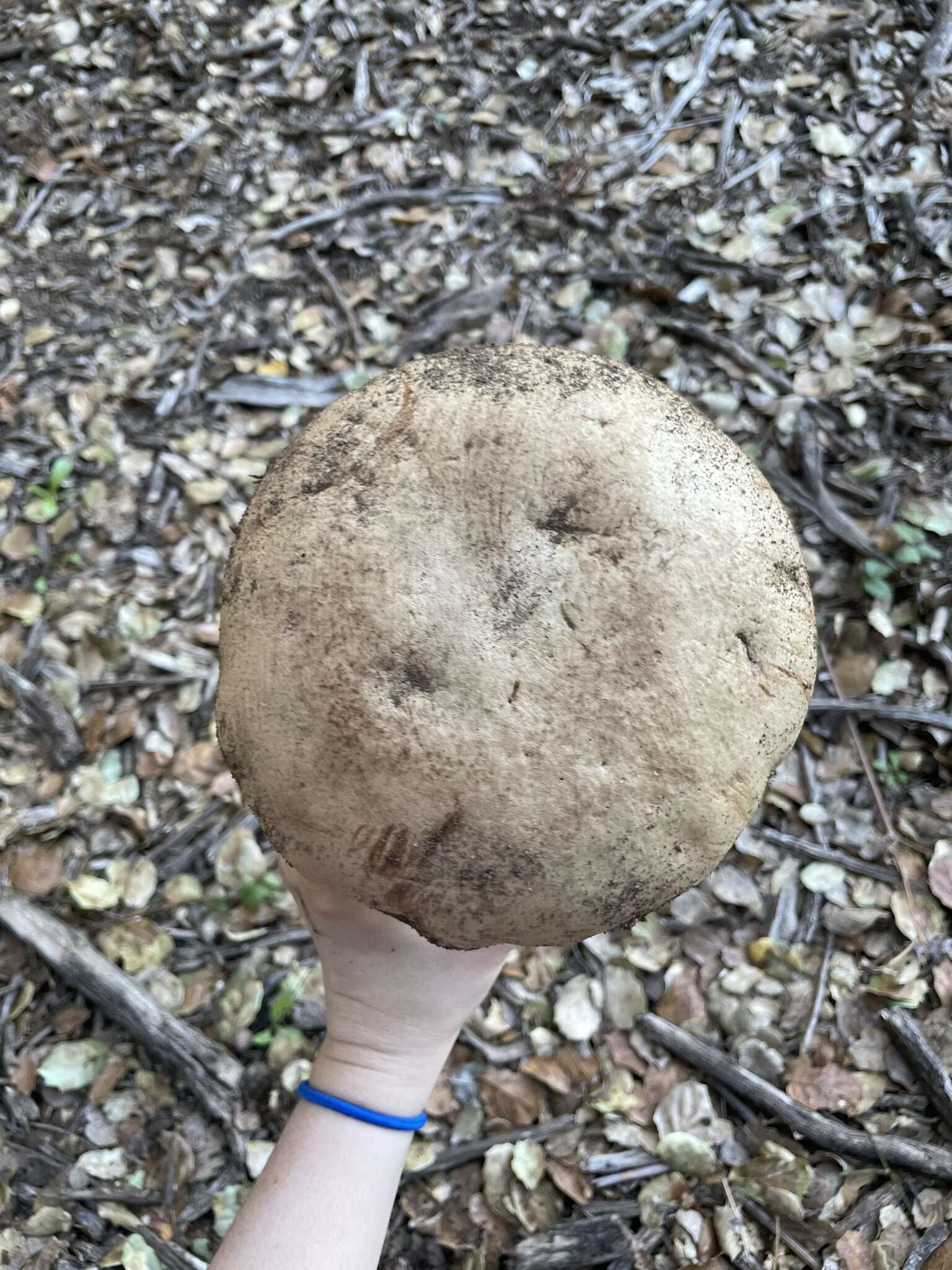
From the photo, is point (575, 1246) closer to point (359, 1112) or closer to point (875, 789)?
point (359, 1112)

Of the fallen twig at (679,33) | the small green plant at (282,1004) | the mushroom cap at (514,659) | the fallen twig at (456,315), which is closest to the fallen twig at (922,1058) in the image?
the mushroom cap at (514,659)

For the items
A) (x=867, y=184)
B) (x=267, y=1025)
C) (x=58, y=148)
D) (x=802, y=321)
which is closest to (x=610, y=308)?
(x=802, y=321)

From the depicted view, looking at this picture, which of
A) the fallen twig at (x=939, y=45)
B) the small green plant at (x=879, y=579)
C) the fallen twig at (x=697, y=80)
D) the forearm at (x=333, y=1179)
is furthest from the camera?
the fallen twig at (x=697, y=80)

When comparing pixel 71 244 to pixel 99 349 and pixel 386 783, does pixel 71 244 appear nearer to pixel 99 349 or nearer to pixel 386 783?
pixel 99 349

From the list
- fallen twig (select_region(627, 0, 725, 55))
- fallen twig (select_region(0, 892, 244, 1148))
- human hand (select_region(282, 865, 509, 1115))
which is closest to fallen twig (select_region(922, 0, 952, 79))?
fallen twig (select_region(627, 0, 725, 55))

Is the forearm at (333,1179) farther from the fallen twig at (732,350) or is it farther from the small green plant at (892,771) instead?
the fallen twig at (732,350)

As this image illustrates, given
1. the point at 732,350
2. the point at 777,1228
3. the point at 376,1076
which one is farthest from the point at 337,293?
the point at 777,1228

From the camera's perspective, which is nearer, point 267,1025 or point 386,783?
point 386,783
